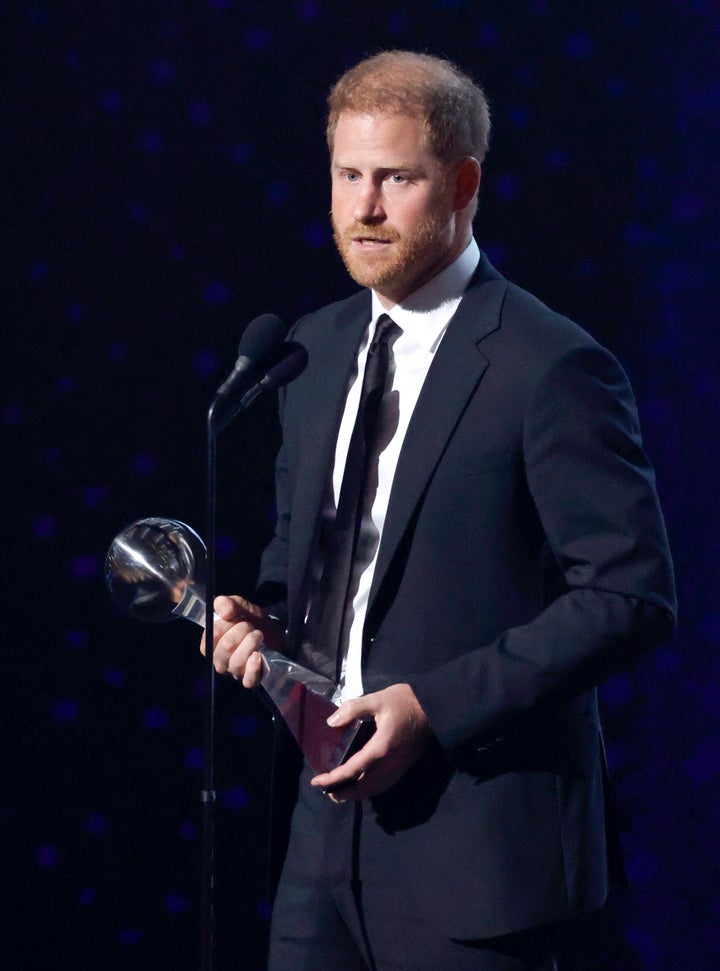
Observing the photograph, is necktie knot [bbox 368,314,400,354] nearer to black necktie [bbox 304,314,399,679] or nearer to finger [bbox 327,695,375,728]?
black necktie [bbox 304,314,399,679]

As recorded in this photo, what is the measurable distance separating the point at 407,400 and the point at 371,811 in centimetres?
53

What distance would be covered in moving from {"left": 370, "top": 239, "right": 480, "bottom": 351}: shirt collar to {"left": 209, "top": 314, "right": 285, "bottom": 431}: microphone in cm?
24

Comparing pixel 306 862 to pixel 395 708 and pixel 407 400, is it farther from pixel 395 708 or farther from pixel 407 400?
pixel 407 400

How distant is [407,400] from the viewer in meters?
1.56

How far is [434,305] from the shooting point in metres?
1.60

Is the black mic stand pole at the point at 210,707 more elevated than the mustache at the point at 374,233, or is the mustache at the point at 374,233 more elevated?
the mustache at the point at 374,233

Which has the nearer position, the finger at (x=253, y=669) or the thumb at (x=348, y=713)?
the thumb at (x=348, y=713)

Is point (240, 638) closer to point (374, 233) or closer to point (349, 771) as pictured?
point (349, 771)

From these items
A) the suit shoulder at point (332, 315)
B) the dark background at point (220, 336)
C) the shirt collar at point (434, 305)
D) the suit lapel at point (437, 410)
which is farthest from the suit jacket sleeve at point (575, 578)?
the dark background at point (220, 336)

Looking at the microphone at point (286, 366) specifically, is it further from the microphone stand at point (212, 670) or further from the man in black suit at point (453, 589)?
the man in black suit at point (453, 589)

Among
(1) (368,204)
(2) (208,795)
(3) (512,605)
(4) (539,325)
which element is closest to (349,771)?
(2) (208,795)

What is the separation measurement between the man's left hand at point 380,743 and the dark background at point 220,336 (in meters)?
0.90

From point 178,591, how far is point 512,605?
1.35 ft

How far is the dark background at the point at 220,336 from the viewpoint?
7.03 ft
